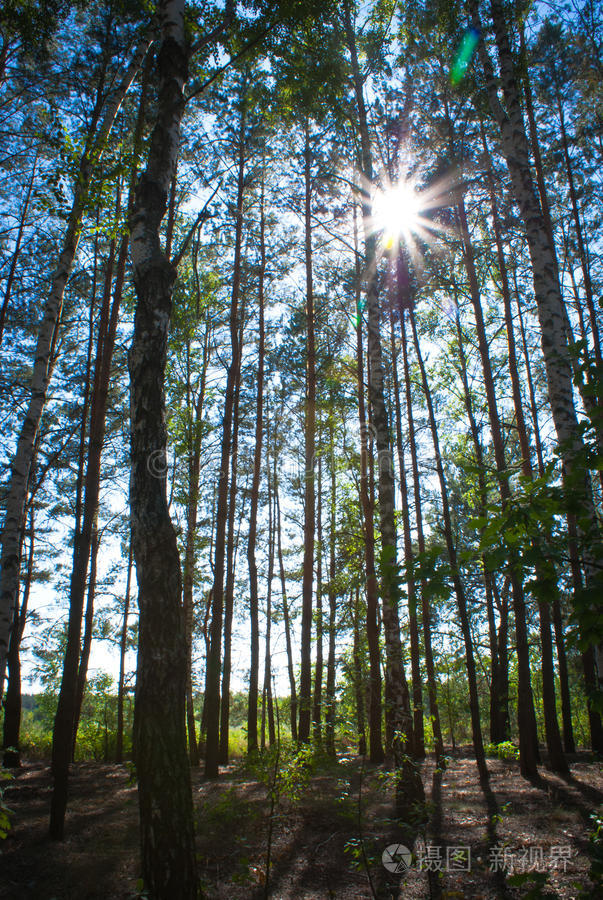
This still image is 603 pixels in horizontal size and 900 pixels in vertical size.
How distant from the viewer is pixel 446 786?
868 centimetres

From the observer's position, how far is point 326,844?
216 inches

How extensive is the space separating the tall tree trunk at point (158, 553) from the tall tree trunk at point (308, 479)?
7.07m

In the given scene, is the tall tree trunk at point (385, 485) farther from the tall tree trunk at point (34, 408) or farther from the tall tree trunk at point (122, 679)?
the tall tree trunk at point (122, 679)

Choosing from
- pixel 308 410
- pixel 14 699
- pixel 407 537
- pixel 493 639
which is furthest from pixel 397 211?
pixel 14 699

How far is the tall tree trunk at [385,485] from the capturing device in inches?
228

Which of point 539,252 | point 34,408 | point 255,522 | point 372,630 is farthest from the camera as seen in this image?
point 255,522

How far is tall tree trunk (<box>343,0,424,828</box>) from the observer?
5793 mm

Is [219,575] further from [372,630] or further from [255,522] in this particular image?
[372,630]

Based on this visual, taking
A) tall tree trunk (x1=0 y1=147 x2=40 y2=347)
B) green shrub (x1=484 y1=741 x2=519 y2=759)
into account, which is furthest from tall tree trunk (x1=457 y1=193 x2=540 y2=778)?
tall tree trunk (x1=0 y1=147 x2=40 y2=347)

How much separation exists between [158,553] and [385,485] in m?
4.37

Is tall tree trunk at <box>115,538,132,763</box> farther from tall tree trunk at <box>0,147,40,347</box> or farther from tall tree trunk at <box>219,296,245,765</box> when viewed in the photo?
tall tree trunk at <box>0,147,40,347</box>

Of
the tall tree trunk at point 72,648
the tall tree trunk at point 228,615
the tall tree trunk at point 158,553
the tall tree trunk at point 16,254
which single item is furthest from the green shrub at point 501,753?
the tall tree trunk at point 16,254

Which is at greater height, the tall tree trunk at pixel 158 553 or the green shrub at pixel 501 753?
the tall tree trunk at pixel 158 553

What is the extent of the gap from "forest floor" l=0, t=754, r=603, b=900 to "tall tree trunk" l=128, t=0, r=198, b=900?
1.15ft
